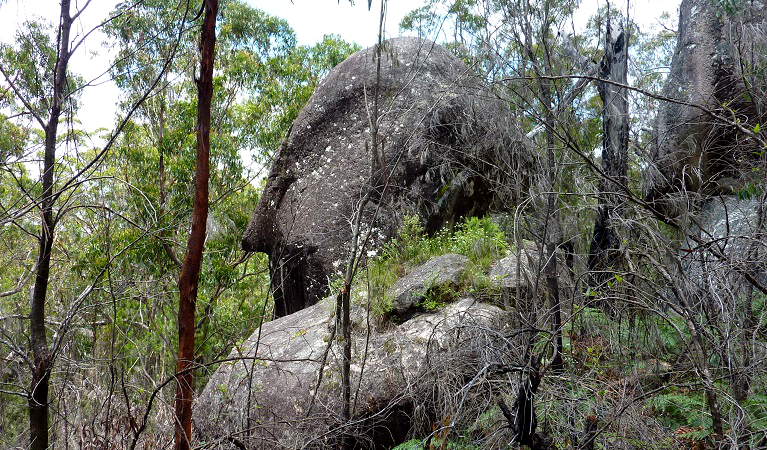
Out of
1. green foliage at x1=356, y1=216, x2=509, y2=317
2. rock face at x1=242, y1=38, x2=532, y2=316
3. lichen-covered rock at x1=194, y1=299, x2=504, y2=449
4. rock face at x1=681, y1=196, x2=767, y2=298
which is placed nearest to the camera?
rock face at x1=681, y1=196, x2=767, y2=298

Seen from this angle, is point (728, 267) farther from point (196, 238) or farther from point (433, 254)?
point (433, 254)

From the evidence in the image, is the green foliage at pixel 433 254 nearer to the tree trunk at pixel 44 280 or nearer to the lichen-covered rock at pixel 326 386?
the lichen-covered rock at pixel 326 386

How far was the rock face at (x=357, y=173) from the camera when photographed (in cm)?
777

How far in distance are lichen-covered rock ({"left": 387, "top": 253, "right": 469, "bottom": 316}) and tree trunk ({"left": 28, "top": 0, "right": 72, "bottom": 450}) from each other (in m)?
3.23

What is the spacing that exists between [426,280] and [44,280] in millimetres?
3578

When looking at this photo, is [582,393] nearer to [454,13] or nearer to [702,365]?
[702,365]

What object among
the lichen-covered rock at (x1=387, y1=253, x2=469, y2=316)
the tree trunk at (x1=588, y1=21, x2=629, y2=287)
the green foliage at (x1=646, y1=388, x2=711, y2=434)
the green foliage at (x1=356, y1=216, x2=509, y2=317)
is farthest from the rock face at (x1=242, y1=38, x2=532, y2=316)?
the green foliage at (x1=646, y1=388, x2=711, y2=434)

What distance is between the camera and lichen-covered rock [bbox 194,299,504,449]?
17.0 feet

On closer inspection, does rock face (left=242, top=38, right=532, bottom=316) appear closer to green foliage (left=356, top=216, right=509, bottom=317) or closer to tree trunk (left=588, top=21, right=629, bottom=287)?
green foliage (left=356, top=216, right=509, bottom=317)

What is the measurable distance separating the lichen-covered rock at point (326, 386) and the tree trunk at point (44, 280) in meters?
1.27

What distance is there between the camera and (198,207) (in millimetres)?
4527

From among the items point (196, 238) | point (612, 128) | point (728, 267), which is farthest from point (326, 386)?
point (612, 128)

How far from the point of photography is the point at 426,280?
6730 mm

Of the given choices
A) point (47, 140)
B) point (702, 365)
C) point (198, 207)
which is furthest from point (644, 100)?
point (47, 140)
